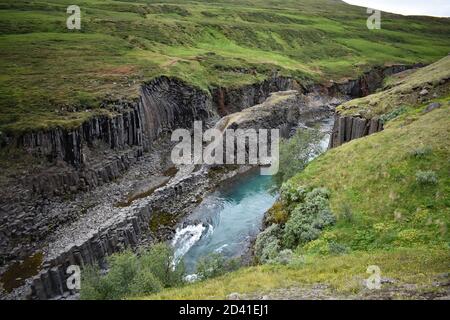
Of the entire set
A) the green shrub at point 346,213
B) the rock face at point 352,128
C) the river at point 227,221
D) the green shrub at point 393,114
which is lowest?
the river at point 227,221

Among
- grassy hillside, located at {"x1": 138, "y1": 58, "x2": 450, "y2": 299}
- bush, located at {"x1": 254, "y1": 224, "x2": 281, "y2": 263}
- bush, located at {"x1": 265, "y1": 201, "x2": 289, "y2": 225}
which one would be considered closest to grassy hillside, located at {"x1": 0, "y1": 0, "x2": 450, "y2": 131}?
bush, located at {"x1": 265, "y1": 201, "x2": 289, "y2": 225}

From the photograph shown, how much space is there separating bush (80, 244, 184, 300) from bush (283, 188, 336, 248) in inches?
384

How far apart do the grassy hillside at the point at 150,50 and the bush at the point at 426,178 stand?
46.6m

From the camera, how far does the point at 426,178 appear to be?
30.4m

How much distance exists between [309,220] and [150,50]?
81506mm

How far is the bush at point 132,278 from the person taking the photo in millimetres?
28453

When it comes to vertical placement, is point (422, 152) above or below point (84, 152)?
above

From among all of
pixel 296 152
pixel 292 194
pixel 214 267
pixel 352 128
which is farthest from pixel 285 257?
pixel 352 128

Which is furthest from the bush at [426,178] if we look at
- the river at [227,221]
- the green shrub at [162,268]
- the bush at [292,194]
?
the green shrub at [162,268]

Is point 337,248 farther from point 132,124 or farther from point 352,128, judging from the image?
point 132,124

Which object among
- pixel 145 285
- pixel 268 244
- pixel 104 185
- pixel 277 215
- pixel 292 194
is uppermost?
pixel 292 194

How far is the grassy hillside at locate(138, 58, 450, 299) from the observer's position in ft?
71.6

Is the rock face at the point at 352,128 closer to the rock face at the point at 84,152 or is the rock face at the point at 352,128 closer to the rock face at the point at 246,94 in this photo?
the rock face at the point at 84,152
